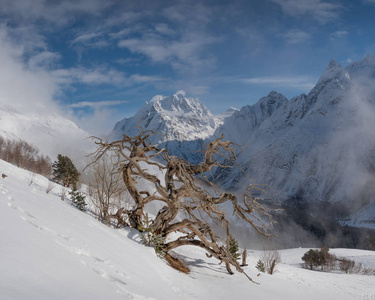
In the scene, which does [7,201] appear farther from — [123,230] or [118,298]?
[123,230]

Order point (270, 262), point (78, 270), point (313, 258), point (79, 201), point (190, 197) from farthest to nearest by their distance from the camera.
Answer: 1. point (313, 258)
2. point (270, 262)
3. point (79, 201)
4. point (190, 197)
5. point (78, 270)

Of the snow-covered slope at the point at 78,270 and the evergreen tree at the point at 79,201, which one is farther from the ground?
the evergreen tree at the point at 79,201

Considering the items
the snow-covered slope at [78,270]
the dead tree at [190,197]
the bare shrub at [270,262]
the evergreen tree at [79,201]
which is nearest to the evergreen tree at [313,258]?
the bare shrub at [270,262]

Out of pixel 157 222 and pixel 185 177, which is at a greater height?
pixel 185 177

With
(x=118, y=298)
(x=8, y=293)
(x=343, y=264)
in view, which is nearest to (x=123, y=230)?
(x=118, y=298)

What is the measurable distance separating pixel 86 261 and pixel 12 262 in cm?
147

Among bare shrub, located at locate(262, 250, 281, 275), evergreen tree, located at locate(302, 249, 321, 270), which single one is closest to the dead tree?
bare shrub, located at locate(262, 250, 281, 275)

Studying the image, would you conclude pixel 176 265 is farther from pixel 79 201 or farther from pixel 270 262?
pixel 270 262

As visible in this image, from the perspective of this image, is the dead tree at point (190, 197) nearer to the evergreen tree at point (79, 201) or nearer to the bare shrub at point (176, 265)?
the bare shrub at point (176, 265)

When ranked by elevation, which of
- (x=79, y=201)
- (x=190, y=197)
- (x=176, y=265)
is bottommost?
(x=176, y=265)

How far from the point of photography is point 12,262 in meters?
3.01

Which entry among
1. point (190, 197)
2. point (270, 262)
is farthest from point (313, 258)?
point (190, 197)

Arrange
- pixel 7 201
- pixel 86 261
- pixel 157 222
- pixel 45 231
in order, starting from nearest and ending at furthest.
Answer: pixel 86 261, pixel 45 231, pixel 7 201, pixel 157 222

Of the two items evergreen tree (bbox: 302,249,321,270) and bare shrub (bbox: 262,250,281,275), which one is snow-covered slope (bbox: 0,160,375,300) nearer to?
bare shrub (bbox: 262,250,281,275)
